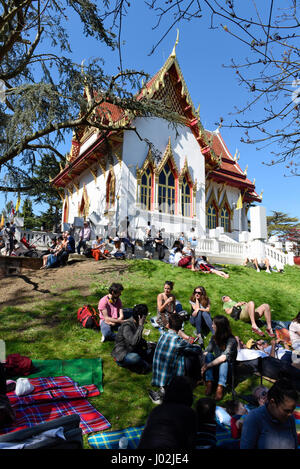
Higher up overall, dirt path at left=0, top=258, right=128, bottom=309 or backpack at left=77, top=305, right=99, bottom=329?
dirt path at left=0, top=258, right=128, bottom=309

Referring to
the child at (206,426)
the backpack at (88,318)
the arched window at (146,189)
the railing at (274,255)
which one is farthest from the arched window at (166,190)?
the child at (206,426)

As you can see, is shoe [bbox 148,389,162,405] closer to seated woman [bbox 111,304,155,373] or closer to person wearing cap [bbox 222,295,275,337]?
seated woman [bbox 111,304,155,373]

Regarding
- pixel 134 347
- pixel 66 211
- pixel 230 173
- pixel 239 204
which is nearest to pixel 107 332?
pixel 134 347

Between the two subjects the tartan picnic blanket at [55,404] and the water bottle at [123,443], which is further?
the tartan picnic blanket at [55,404]

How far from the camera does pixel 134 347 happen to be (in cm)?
493

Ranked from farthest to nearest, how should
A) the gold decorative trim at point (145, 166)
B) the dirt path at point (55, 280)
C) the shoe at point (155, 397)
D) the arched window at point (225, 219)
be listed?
the arched window at point (225, 219) → the gold decorative trim at point (145, 166) → the dirt path at point (55, 280) → the shoe at point (155, 397)

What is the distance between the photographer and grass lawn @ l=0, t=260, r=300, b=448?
13.6 ft

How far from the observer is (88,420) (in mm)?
3459

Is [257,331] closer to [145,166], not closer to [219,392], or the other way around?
[219,392]

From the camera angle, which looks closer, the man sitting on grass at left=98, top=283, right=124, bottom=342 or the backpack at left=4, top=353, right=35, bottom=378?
the backpack at left=4, top=353, right=35, bottom=378

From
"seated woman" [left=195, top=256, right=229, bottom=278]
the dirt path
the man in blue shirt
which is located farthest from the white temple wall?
the man in blue shirt

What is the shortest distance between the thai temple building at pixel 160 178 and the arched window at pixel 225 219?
0.48 metres

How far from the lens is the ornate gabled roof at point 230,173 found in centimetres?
2105

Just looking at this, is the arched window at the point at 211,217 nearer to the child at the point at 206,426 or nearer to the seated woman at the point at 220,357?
the seated woman at the point at 220,357
